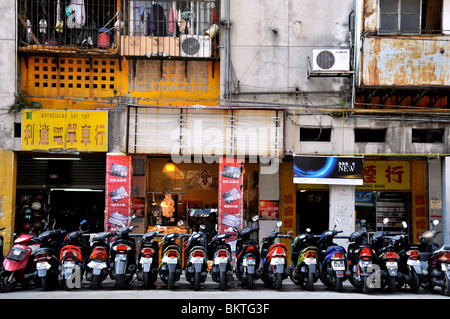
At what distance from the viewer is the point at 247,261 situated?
35.2 feet

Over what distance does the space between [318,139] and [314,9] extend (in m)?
3.64

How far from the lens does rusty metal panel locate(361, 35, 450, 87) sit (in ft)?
45.5

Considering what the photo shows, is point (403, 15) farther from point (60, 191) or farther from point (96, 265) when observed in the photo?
point (60, 191)

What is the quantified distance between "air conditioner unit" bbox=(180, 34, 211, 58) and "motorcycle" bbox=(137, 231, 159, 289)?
244 inches

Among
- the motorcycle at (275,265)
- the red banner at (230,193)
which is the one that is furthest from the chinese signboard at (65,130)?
the motorcycle at (275,265)

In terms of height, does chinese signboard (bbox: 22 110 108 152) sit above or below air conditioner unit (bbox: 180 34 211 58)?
below

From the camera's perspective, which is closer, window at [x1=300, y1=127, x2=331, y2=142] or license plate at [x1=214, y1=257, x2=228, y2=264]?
license plate at [x1=214, y1=257, x2=228, y2=264]

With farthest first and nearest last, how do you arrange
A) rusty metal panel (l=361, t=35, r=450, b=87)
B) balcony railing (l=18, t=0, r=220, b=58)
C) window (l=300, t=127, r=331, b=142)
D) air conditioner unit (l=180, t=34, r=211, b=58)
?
window (l=300, t=127, r=331, b=142) → air conditioner unit (l=180, t=34, r=211, b=58) → balcony railing (l=18, t=0, r=220, b=58) → rusty metal panel (l=361, t=35, r=450, b=87)

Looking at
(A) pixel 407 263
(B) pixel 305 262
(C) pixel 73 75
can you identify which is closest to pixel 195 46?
(C) pixel 73 75

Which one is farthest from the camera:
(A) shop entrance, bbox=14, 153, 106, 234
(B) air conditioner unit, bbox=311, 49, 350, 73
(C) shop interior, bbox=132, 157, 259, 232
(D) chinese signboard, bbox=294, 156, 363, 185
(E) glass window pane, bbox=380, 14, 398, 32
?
(A) shop entrance, bbox=14, 153, 106, 234

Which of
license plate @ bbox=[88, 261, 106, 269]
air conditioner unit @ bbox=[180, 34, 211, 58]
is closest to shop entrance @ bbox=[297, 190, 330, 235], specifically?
air conditioner unit @ bbox=[180, 34, 211, 58]

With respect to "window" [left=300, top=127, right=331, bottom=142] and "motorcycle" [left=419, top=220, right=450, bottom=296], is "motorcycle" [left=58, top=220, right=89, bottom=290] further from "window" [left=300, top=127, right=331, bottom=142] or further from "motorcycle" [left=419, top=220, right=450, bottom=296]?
"window" [left=300, top=127, right=331, bottom=142]

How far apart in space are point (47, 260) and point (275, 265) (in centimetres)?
445

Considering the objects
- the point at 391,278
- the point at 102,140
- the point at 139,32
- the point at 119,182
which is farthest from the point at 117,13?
the point at 391,278
